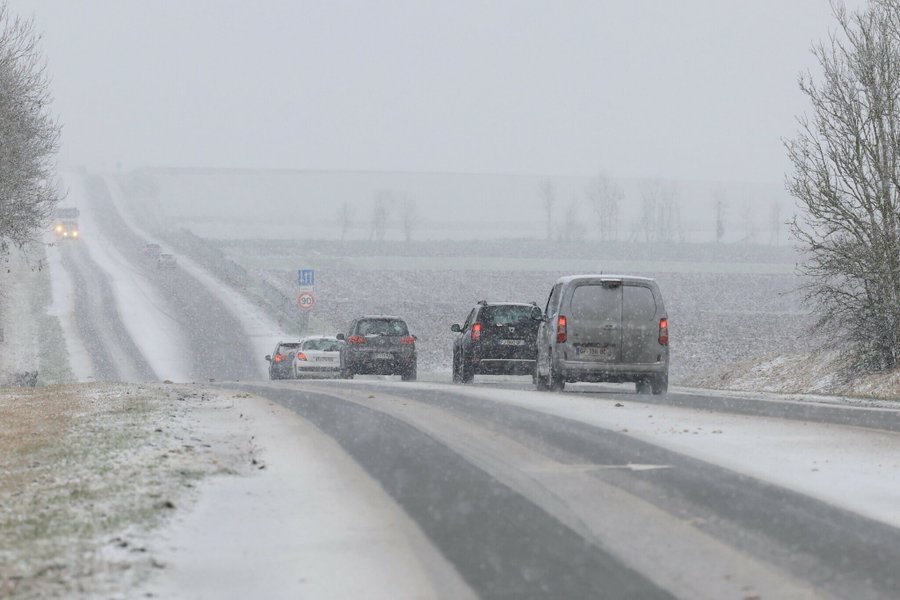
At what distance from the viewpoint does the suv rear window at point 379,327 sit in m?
31.3

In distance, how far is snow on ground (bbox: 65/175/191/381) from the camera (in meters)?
50.5

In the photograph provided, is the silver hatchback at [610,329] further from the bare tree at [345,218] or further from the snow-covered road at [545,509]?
the bare tree at [345,218]

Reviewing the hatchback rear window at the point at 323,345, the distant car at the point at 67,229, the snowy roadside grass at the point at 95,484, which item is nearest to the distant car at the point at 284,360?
the hatchback rear window at the point at 323,345

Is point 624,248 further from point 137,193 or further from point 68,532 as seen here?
point 68,532

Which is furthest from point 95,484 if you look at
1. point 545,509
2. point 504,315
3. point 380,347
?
point 380,347

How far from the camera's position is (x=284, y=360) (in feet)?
125

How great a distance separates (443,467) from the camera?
10.1 metres

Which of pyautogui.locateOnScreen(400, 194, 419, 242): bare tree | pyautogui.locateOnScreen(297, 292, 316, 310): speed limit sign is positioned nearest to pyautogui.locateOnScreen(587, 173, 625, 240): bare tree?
pyautogui.locateOnScreen(400, 194, 419, 242): bare tree

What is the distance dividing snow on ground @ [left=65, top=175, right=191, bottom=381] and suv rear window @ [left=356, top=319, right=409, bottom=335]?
16556 millimetres

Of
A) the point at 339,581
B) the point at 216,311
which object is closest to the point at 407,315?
the point at 216,311

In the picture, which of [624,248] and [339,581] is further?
[624,248]

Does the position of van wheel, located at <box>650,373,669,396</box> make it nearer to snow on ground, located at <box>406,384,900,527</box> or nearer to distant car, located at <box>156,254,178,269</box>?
snow on ground, located at <box>406,384,900,527</box>

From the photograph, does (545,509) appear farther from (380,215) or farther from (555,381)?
(380,215)

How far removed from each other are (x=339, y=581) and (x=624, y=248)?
12431 centimetres
